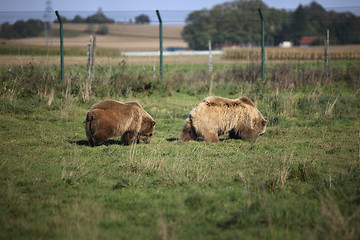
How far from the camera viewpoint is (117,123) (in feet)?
27.4

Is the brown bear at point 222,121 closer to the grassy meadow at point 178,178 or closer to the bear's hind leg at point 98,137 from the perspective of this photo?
the grassy meadow at point 178,178

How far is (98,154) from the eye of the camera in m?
7.59

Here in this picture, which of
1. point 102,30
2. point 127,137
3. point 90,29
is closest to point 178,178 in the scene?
point 127,137

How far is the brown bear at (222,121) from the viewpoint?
857 cm

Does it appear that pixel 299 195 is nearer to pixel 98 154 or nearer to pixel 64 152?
pixel 98 154

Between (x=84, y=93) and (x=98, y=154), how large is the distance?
6.43 meters

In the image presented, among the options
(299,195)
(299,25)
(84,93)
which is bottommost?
(299,195)

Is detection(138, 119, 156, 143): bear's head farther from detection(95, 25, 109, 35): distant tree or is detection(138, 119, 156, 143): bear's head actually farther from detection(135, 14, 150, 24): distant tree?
detection(95, 25, 109, 35): distant tree

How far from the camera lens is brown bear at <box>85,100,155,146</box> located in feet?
26.6

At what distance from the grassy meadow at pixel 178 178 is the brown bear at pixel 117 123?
28cm

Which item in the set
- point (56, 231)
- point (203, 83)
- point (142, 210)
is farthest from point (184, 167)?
point (203, 83)

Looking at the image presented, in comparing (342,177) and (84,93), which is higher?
(84,93)

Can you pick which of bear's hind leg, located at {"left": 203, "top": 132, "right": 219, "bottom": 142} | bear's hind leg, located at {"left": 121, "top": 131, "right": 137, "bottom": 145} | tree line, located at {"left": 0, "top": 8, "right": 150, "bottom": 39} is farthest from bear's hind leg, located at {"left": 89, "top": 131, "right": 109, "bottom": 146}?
tree line, located at {"left": 0, "top": 8, "right": 150, "bottom": 39}

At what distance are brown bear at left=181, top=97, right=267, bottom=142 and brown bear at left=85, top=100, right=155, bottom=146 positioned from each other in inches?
41.3
